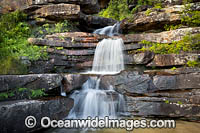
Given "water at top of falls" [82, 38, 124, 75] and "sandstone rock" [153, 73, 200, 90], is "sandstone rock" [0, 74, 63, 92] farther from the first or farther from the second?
"sandstone rock" [153, 73, 200, 90]

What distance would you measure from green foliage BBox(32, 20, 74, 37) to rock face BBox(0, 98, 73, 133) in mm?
7016

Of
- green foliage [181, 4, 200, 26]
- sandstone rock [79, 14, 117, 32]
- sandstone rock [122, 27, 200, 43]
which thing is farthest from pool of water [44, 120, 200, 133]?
sandstone rock [79, 14, 117, 32]

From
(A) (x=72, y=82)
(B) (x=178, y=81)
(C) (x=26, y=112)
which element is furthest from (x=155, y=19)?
(C) (x=26, y=112)

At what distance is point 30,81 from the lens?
4676 millimetres

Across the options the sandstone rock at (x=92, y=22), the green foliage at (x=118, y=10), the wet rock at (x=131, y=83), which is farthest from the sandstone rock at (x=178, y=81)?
the green foliage at (x=118, y=10)

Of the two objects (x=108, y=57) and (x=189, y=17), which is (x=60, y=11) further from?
(x=189, y=17)

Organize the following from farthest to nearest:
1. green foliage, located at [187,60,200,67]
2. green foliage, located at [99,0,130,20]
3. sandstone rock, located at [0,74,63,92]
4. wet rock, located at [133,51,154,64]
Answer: green foliage, located at [99,0,130,20] → wet rock, located at [133,51,154,64] → green foliage, located at [187,60,200,67] → sandstone rock, located at [0,74,63,92]

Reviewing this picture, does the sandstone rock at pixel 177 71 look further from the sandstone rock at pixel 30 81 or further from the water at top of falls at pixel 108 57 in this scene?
the sandstone rock at pixel 30 81

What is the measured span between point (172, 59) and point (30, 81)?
586 cm

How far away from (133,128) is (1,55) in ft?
20.0

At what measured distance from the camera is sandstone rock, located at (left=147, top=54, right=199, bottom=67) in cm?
600

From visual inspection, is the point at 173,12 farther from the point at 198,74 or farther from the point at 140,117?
the point at 140,117

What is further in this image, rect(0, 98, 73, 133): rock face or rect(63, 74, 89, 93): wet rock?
rect(63, 74, 89, 93): wet rock

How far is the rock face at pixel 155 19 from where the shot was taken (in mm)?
8297
